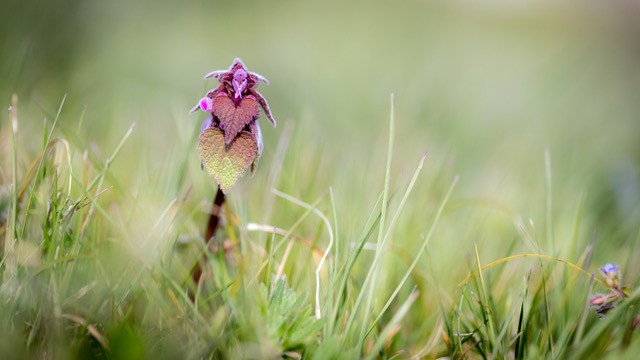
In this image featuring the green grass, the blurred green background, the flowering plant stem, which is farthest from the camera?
the blurred green background

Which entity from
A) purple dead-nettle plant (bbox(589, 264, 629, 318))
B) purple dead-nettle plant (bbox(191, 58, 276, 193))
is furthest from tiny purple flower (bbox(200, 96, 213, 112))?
purple dead-nettle plant (bbox(589, 264, 629, 318))

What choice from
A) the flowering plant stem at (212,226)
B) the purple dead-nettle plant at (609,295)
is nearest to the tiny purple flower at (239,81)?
the flowering plant stem at (212,226)

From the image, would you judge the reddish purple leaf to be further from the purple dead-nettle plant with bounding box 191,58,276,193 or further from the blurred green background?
the blurred green background

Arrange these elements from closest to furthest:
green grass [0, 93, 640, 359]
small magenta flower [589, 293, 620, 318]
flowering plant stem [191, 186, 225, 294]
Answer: green grass [0, 93, 640, 359]
small magenta flower [589, 293, 620, 318]
flowering plant stem [191, 186, 225, 294]

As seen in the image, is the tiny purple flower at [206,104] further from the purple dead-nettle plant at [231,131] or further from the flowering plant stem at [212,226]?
the flowering plant stem at [212,226]

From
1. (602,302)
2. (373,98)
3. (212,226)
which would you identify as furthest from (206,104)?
(373,98)

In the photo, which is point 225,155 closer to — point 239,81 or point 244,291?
point 239,81

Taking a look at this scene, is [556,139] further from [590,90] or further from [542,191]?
[590,90]
